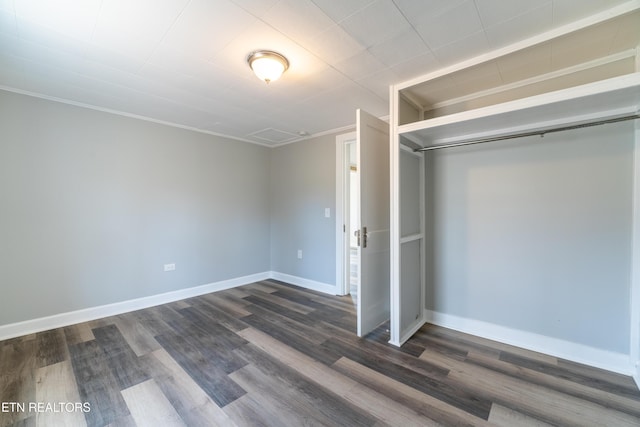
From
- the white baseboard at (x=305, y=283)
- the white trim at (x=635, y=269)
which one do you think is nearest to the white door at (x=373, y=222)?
the white baseboard at (x=305, y=283)

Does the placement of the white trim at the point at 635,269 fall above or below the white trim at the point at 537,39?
below

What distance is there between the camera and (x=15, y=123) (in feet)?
8.61

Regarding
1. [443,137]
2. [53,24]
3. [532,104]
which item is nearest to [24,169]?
[53,24]

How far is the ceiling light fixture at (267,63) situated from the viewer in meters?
1.99

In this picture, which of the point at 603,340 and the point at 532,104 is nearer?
the point at 532,104

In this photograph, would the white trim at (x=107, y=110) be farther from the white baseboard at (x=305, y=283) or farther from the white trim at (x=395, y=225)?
the white trim at (x=395, y=225)

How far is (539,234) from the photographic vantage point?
7.63 feet

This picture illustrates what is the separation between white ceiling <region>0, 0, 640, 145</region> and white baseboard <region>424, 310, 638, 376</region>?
2432mm

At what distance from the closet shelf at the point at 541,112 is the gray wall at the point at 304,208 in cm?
179

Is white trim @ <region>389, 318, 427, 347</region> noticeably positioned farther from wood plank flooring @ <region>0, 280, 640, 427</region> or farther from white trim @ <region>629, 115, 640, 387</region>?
white trim @ <region>629, 115, 640, 387</region>

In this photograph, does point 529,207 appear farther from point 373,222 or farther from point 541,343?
point 373,222

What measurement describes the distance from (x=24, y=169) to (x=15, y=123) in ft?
1.50

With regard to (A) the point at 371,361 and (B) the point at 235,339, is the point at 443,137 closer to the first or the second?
(A) the point at 371,361

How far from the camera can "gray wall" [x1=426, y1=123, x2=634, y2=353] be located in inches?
79.7
